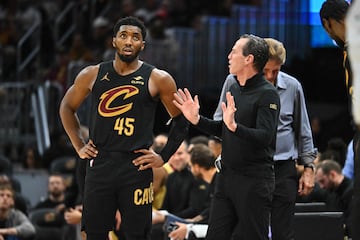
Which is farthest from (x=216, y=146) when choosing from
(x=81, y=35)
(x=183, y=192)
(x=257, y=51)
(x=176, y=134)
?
(x=81, y=35)

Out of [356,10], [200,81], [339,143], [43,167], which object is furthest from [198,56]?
[356,10]

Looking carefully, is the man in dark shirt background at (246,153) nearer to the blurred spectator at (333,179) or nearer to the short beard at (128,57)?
the short beard at (128,57)

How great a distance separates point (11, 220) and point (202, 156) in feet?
7.24

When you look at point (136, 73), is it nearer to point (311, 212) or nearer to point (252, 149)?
point (252, 149)

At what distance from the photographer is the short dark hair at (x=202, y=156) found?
1011 centimetres

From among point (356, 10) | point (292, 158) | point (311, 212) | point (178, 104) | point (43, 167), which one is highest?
point (356, 10)

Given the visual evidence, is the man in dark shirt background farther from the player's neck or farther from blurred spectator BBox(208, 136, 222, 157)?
blurred spectator BBox(208, 136, 222, 157)

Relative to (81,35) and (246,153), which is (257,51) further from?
(81,35)

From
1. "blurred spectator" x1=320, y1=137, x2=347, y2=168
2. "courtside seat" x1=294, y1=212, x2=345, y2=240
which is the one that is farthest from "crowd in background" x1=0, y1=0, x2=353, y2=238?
"courtside seat" x1=294, y1=212, x2=345, y2=240

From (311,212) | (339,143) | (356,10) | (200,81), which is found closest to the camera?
(356,10)

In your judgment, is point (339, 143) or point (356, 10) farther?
point (339, 143)

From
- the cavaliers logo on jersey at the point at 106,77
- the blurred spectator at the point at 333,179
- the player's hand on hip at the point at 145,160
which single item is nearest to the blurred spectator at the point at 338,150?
the blurred spectator at the point at 333,179

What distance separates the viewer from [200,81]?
1742 cm

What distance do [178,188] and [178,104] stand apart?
370cm
